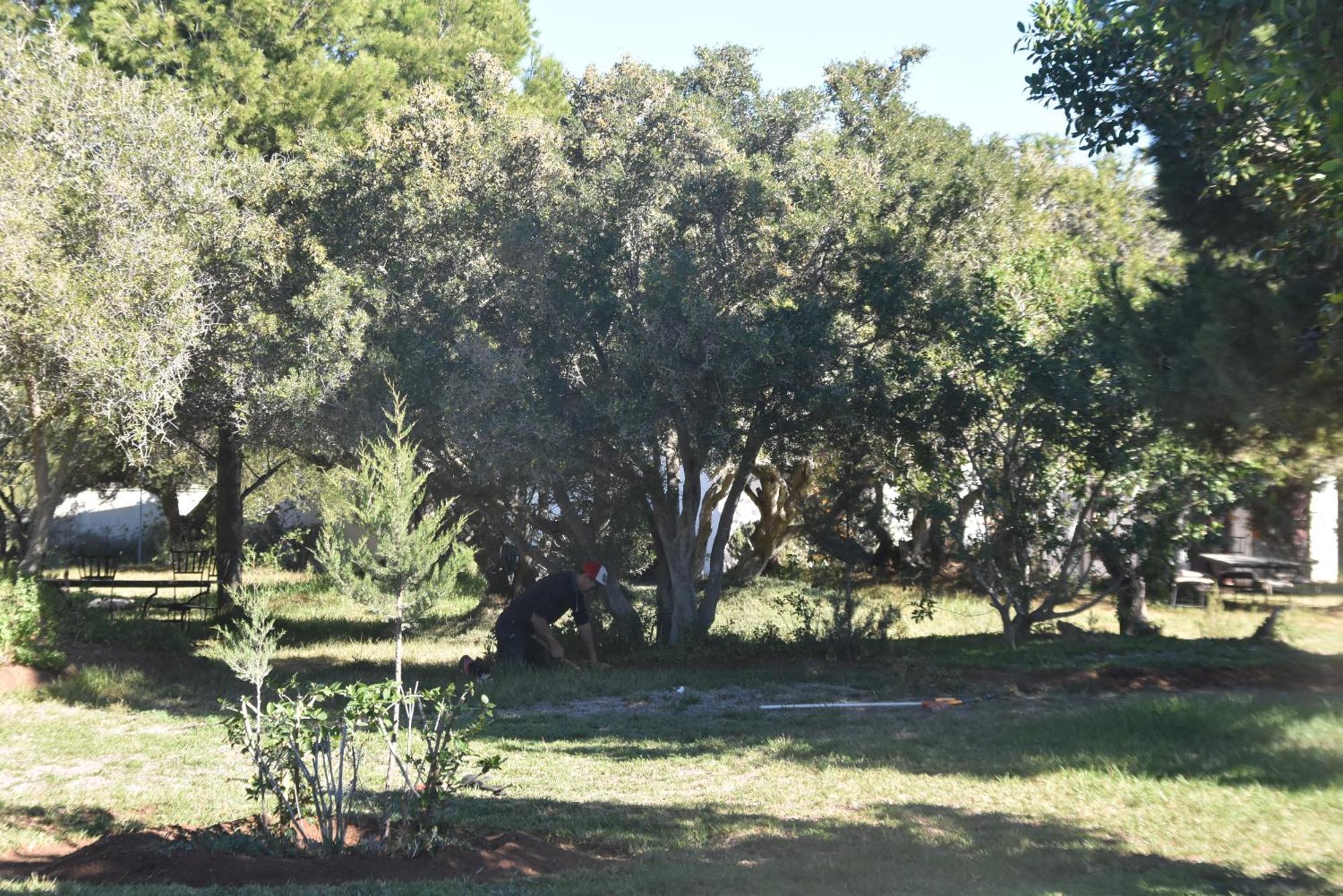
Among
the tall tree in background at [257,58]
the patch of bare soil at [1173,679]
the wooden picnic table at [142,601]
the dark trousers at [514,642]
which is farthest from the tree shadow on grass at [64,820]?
the tall tree in background at [257,58]

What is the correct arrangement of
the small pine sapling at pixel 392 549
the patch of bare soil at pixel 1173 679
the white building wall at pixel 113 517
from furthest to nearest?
1. the white building wall at pixel 113 517
2. the patch of bare soil at pixel 1173 679
3. the small pine sapling at pixel 392 549

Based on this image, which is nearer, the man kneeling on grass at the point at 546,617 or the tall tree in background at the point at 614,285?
the tall tree in background at the point at 614,285

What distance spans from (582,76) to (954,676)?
29.2 feet

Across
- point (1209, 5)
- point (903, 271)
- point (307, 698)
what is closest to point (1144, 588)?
point (903, 271)

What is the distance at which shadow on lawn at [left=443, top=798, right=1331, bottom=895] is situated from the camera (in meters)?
5.79

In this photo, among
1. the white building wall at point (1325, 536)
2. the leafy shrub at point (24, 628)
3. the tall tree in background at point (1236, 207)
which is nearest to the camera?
the tall tree in background at point (1236, 207)

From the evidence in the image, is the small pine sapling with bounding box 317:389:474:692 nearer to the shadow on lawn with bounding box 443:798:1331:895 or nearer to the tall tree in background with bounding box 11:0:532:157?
the shadow on lawn with bounding box 443:798:1331:895

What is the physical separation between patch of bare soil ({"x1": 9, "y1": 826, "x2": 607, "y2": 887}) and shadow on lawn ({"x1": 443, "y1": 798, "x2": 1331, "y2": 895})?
45 centimetres

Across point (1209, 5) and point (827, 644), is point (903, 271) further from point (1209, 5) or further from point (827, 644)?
point (1209, 5)

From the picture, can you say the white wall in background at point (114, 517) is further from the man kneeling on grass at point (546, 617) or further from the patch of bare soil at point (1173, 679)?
the patch of bare soil at point (1173, 679)

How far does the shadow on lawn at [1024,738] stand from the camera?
321 inches

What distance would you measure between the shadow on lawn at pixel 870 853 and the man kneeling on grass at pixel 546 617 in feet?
17.6

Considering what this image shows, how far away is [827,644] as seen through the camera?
45.7ft

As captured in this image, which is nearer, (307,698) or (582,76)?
(307,698)
